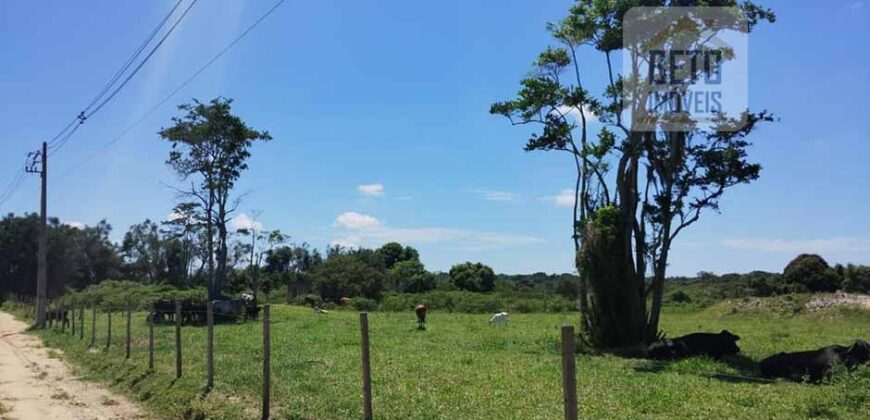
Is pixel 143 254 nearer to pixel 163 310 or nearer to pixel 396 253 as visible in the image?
pixel 396 253

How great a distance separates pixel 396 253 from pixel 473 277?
62.5ft

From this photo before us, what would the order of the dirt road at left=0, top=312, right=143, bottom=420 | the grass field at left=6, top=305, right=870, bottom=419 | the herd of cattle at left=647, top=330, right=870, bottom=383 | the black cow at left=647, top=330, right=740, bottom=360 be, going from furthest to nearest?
the black cow at left=647, top=330, right=740, bottom=360 → the herd of cattle at left=647, top=330, right=870, bottom=383 → the dirt road at left=0, top=312, right=143, bottom=420 → the grass field at left=6, top=305, right=870, bottom=419

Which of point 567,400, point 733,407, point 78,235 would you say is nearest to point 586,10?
point 733,407

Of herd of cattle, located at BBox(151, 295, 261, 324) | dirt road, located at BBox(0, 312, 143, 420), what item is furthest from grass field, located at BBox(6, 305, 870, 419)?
herd of cattle, located at BBox(151, 295, 261, 324)

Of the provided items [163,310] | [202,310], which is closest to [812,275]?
[202,310]

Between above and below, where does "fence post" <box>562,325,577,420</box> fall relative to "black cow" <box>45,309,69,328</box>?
above

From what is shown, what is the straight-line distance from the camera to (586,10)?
20.0 metres

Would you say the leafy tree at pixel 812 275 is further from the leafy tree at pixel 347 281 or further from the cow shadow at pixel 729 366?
the cow shadow at pixel 729 366

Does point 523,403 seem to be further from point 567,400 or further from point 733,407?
point 567,400

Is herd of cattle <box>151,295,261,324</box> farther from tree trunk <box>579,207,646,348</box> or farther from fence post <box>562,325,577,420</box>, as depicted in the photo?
fence post <box>562,325,577,420</box>

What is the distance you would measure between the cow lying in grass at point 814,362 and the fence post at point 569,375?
30.0ft

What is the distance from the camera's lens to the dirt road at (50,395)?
1115cm

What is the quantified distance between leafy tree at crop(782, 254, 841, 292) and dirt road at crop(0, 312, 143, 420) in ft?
153

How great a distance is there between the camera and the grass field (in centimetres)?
905
